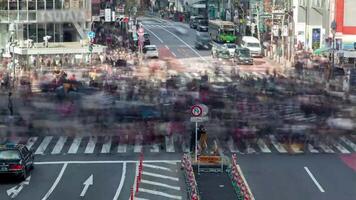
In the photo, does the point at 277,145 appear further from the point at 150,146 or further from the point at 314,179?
the point at 314,179

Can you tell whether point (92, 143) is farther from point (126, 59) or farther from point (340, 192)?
point (126, 59)

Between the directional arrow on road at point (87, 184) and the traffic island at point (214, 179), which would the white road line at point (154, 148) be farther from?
the directional arrow on road at point (87, 184)

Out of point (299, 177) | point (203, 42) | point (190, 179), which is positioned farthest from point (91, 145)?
point (203, 42)

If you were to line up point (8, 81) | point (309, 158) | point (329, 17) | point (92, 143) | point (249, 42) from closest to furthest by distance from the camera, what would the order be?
1. point (309, 158)
2. point (92, 143)
3. point (8, 81)
4. point (329, 17)
5. point (249, 42)

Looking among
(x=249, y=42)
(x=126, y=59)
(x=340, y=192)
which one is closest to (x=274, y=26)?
(x=249, y=42)

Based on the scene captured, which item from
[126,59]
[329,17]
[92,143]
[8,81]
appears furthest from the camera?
[329,17]

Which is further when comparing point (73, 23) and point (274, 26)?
point (274, 26)

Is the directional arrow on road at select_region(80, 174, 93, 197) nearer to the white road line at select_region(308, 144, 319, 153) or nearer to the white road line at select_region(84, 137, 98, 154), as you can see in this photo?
the white road line at select_region(84, 137, 98, 154)
